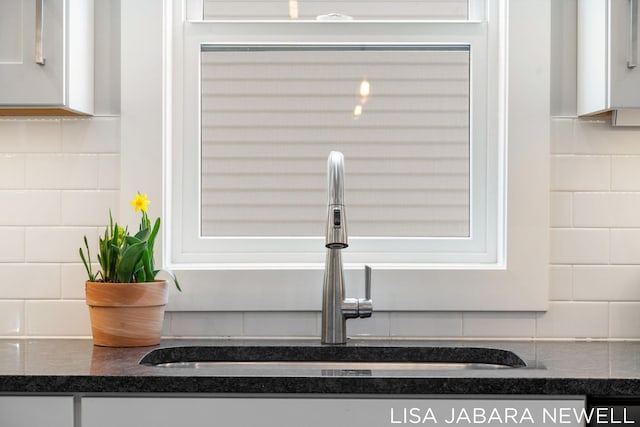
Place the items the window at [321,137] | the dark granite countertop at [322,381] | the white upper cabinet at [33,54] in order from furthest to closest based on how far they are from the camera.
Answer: the window at [321,137] → the white upper cabinet at [33,54] → the dark granite countertop at [322,381]

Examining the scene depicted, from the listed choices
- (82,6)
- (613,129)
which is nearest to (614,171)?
(613,129)

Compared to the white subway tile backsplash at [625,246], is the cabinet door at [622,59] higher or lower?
higher

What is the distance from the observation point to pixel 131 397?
1.70 meters

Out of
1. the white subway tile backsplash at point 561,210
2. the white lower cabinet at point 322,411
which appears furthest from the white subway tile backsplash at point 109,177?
the white subway tile backsplash at point 561,210

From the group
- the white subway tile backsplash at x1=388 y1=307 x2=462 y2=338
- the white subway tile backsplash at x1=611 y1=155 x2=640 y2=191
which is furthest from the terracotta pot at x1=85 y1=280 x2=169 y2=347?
the white subway tile backsplash at x1=611 y1=155 x2=640 y2=191

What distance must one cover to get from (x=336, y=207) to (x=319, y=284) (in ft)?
0.82

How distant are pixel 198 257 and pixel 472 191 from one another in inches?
30.9

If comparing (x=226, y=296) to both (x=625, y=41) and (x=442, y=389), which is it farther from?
(x=625, y=41)

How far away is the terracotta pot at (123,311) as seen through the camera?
6.84 feet

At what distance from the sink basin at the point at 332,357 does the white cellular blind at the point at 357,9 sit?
934 millimetres

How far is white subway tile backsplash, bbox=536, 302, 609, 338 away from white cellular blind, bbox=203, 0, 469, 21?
86cm

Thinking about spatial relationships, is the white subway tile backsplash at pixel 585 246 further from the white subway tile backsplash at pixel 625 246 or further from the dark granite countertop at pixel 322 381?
the dark granite countertop at pixel 322 381

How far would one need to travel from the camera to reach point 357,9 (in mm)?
2443

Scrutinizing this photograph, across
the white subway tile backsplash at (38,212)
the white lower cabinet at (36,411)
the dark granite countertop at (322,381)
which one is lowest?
the white lower cabinet at (36,411)
